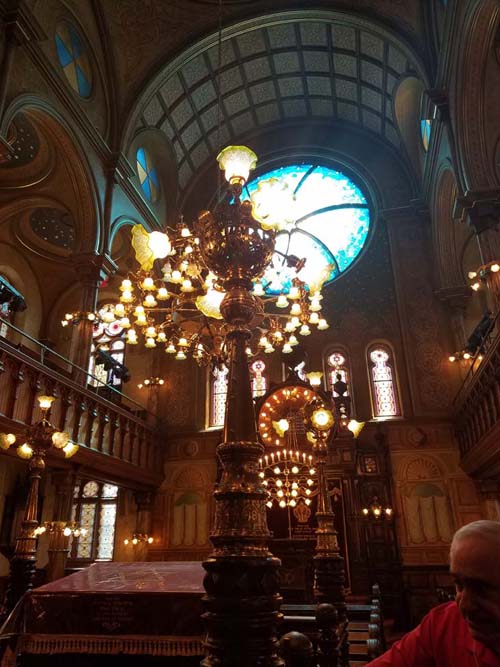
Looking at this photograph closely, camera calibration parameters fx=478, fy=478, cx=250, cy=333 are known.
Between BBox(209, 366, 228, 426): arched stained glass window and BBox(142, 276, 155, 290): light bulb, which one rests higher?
BBox(209, 366, 228, 426): arched stained glass window

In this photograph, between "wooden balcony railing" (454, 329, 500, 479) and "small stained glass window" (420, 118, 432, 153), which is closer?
"wooden balcony railing" (454, 329, 500, 479)

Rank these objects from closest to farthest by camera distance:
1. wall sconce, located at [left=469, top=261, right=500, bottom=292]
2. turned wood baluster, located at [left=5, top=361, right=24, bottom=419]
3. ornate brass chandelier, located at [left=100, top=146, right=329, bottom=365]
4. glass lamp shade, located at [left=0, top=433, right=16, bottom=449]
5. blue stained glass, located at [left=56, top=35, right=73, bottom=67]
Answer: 1. ornate brass chandelier, located at [left=100, top=146, right=329, bottom=365]
2. wall sconce, located at [left=469, top=261, right=500, bottom=292]
3. glass lamp shade, located at [left=0, top=433, right=16, bottom=449]
4. turned wood baluster, located at [left=5, top=361, right=24, bottom=419]
5. blue stained glass, located at [left=56, top=35, right=73, bottom=67]

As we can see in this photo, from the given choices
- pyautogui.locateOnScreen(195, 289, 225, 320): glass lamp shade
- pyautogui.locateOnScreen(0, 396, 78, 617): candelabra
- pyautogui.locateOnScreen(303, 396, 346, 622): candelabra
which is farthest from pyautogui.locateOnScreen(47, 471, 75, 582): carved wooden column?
pyautogui.locateOnScreen(195, 289, 225, 320): glass lamp shade

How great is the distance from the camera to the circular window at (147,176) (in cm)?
1552

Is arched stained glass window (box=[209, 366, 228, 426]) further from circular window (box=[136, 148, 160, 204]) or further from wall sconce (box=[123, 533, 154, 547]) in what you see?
circular window (box=[136, 148, 160, 204])

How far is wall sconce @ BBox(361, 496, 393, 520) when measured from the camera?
12411mm

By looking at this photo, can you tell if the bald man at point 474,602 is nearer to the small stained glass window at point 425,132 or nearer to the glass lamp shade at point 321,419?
the glass lamp shade at point 321,419

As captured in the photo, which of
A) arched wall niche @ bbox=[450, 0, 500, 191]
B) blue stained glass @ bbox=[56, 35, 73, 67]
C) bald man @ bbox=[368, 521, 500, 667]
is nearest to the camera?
bald man @ bbox=[368, 521, 500, 667]

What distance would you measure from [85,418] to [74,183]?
5.96 m

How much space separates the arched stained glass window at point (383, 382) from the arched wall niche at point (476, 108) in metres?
6.11

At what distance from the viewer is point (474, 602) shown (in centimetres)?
139

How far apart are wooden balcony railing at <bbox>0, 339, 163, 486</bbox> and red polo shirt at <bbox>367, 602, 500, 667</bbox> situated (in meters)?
7.89

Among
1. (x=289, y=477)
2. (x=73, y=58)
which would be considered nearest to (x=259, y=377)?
(x=289, y=477)

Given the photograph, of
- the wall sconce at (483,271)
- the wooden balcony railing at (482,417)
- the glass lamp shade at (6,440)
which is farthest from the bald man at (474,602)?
the wooden balcony railing at (482,417)
